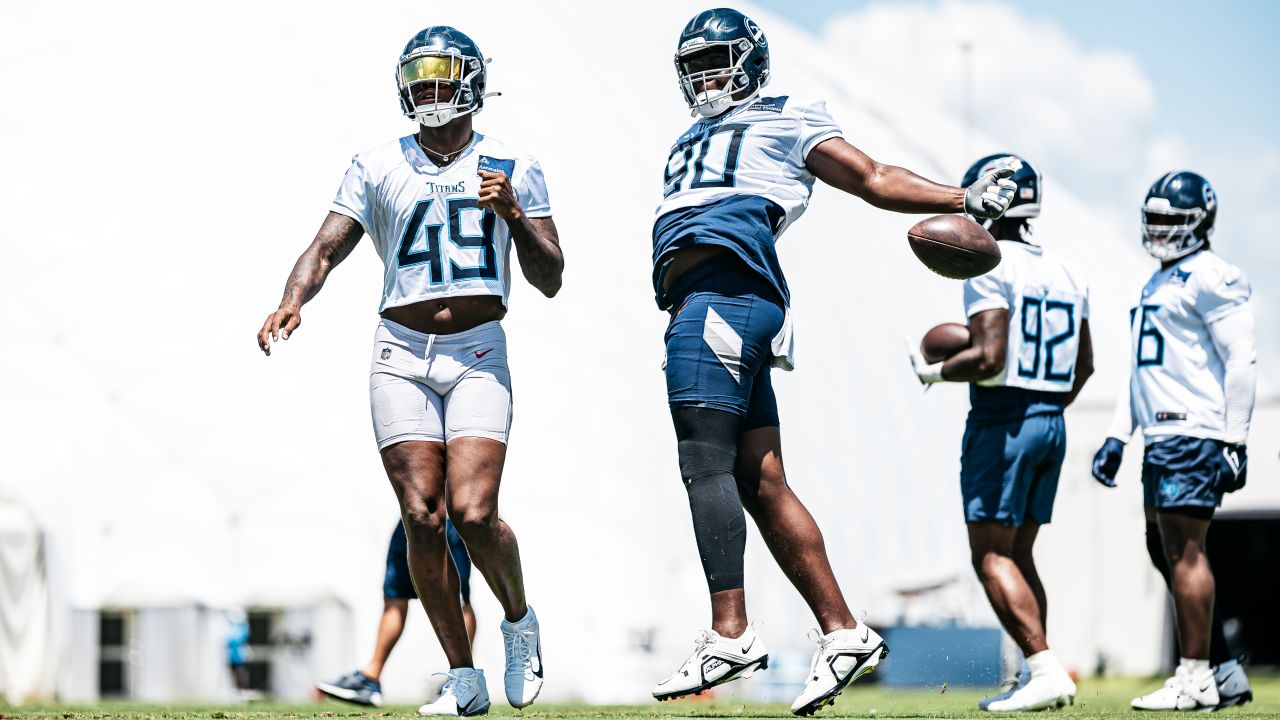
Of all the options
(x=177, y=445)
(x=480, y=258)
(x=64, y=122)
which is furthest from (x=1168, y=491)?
(x=64, y=122)

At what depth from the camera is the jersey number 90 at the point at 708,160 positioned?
5.33m

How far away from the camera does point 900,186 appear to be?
16.6ft

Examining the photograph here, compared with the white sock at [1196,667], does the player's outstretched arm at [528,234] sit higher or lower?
higher

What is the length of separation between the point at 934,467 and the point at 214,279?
10.3 metres

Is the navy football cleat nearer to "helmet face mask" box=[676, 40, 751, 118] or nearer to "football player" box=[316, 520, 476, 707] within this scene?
"football player" box=[316, 520, 476, 707]

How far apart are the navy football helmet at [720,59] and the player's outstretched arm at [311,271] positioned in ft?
4.61

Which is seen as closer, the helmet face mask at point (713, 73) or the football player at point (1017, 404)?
the helmet face mask at point (713, 73)

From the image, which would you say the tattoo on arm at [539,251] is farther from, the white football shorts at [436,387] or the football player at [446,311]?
the white football shorts at [436,387]

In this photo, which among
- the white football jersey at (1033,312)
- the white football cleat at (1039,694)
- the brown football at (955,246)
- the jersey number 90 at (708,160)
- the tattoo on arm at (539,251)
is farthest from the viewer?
the white football jersey at (1033,312)

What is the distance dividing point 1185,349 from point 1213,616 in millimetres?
1257

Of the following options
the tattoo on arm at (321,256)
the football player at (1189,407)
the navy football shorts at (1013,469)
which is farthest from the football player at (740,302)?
the football player at (1189,407)

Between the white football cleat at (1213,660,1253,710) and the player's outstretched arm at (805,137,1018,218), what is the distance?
11.0ft

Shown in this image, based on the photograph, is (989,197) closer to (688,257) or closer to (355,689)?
(688,257)

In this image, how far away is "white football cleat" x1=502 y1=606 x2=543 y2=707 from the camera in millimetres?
5738
